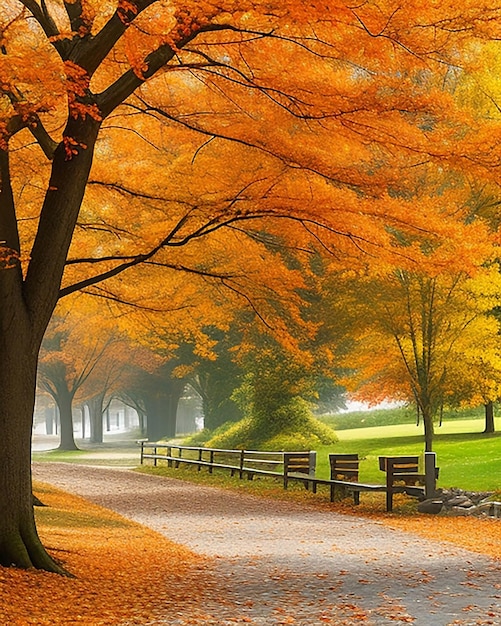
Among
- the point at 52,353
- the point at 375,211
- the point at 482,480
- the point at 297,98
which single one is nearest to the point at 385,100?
the point at 297,98

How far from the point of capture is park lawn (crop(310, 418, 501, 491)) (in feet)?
71.7

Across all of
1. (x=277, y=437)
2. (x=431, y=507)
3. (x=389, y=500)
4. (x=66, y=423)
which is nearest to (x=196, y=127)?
(x=389, y=500)

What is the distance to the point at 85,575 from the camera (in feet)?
31.8

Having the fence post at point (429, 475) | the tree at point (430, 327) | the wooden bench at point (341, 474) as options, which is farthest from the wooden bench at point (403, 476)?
the tree at point (430, 327)

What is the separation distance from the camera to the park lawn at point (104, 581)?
7746 millimetres

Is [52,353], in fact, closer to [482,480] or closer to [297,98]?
[482,480]

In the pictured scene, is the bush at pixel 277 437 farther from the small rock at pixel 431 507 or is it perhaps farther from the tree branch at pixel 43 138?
the tree branch at pixel 43 138

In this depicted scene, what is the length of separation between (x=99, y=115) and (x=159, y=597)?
5087 millimetres

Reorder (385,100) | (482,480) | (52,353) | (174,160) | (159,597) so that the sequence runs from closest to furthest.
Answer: (159,597) → (385,100) → (174,160) → (482,480) → (52,353)

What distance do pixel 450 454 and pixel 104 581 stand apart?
63.6 ft

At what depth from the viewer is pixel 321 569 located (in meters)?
10.3

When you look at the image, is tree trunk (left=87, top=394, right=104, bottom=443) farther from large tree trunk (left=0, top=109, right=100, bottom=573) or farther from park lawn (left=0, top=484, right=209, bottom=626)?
large tree trunk (left=0, top=109, right=100, bottom=573)

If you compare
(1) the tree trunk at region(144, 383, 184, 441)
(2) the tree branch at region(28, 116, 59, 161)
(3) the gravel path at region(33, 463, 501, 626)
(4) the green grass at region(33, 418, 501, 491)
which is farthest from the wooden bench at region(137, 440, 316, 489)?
(1) the tree trunk at region(144, 383, 184, 441)

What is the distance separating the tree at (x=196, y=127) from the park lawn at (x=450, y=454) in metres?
10.0
